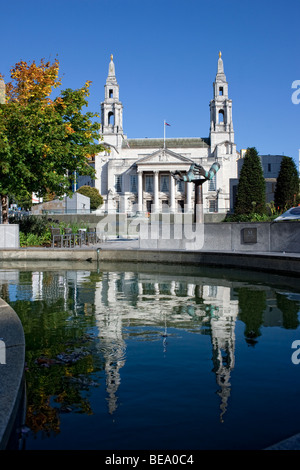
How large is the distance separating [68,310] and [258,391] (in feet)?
14.5

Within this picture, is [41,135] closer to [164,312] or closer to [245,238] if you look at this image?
[245,238]

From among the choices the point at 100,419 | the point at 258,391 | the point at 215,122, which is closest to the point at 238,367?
the point at 258,391

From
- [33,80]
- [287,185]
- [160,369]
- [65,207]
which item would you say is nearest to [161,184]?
[65,207]

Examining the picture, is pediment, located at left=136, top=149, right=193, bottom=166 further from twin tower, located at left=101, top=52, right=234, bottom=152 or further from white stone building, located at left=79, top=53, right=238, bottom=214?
twin tower, located at left=101, top=52, right=234, bottom=152

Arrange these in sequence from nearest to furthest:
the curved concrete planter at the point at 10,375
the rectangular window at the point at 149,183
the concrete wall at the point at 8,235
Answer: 1. the curved concrete planter at the point at 10,375
2. the concrete wall at the point at 8,235
3. the rectangular window at the point at 149,183

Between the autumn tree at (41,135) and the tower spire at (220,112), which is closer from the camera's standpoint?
the autumn tree at (41,135)

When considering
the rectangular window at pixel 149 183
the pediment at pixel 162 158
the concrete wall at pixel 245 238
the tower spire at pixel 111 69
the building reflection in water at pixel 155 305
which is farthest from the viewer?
the tower spire at pixel 111 69

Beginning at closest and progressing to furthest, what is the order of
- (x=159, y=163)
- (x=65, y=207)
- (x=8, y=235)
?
(x=8, y=235) < (x=65, y=207) < (x=159, y=163)

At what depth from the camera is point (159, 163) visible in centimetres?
8319

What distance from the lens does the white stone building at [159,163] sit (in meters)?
83.2

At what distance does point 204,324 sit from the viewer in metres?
6.55

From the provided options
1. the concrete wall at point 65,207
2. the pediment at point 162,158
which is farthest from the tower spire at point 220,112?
the concrete wall at point 65,207

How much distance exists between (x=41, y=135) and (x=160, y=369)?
1661 cm

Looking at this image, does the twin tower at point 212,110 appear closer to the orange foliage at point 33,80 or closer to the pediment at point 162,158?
the pediment at point 162,158
